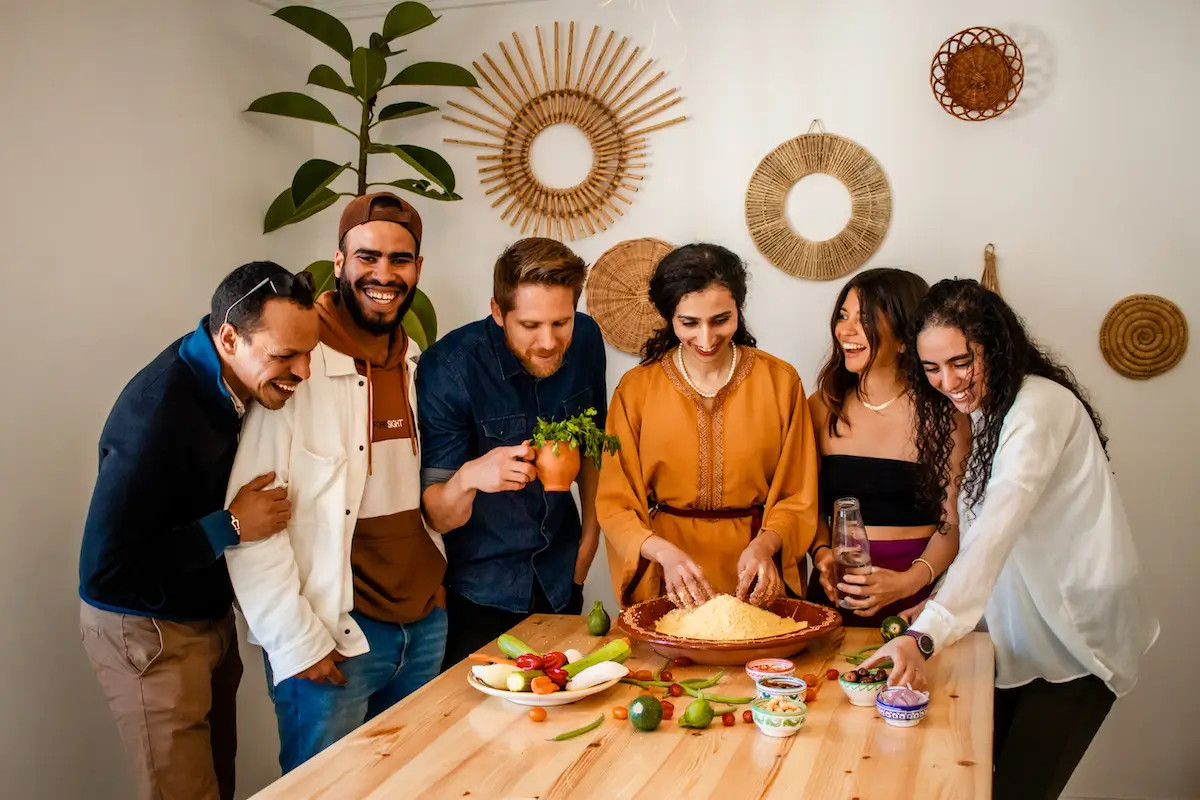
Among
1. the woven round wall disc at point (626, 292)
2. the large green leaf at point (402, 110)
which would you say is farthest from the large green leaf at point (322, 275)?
the woven round wall disc at point (626, 292)

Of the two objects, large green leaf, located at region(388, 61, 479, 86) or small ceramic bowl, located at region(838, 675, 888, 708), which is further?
large green leaf, located at region(388, 61, 479, 86)

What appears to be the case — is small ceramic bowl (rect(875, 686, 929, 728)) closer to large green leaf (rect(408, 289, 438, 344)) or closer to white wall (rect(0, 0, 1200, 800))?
white wall (rect(0, 0, 1200, 800))

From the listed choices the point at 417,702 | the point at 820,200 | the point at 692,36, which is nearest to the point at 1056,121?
the point at 820,200

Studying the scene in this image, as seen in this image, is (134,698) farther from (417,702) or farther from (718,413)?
(718,413)

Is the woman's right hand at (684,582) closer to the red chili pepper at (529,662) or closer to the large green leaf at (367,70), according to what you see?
the red chili pepper at (529,662)

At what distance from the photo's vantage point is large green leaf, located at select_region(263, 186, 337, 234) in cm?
373

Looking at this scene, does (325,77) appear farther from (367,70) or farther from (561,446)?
(561,446)

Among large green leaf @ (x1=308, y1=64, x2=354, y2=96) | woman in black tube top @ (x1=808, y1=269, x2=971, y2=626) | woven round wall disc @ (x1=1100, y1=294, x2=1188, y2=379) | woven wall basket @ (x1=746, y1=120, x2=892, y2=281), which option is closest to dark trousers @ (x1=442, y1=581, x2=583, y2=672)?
woman in black tube top @ (x1=808, y1=269, x2=971, y2=626)

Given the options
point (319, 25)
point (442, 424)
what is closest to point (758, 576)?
point (442, 424)

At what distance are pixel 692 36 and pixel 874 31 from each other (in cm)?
66

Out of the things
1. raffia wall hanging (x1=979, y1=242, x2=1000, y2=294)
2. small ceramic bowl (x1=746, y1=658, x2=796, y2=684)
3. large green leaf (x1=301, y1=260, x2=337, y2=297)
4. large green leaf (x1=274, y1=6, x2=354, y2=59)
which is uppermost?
large green leaf (x1=274, y1=6, x2=354, y2=59)

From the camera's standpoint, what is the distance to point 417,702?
6.91ft

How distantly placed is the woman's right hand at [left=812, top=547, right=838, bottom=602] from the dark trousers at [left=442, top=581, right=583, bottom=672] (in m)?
0.74

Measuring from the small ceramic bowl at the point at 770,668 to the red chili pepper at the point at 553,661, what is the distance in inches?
14.3
